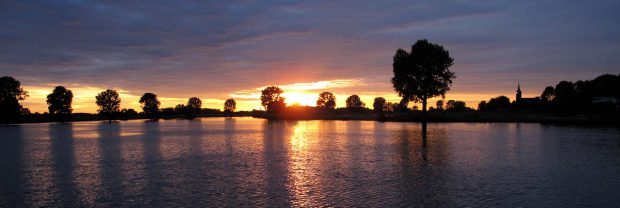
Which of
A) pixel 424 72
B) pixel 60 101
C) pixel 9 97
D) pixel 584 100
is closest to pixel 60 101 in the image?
pixel 60 101

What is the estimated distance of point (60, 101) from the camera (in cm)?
17638

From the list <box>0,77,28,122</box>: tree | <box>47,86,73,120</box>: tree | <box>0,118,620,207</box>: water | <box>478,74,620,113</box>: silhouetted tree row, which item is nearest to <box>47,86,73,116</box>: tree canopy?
<box>47,86,73,120</box>: tree

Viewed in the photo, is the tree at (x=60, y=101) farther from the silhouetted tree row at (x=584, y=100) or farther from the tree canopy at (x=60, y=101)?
the silhouetted tree row at (x=584, y=100)

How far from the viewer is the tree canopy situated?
17500 cm

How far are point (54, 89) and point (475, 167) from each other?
195m

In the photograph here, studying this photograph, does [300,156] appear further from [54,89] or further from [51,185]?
[54,89]

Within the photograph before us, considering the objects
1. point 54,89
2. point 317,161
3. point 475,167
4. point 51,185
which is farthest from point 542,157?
point 54,89

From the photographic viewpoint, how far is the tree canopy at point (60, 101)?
175 metres

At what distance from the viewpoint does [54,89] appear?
178 meters

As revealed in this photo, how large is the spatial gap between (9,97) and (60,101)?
35365 mm

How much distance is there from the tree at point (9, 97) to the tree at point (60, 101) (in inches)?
1128

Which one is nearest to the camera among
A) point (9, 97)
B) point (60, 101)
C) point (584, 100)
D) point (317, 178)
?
point (317, 178)

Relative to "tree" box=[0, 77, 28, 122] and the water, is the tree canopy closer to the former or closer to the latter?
"tree" box=[0, 77, 28, 122]

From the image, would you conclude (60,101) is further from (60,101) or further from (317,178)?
(317,178)
